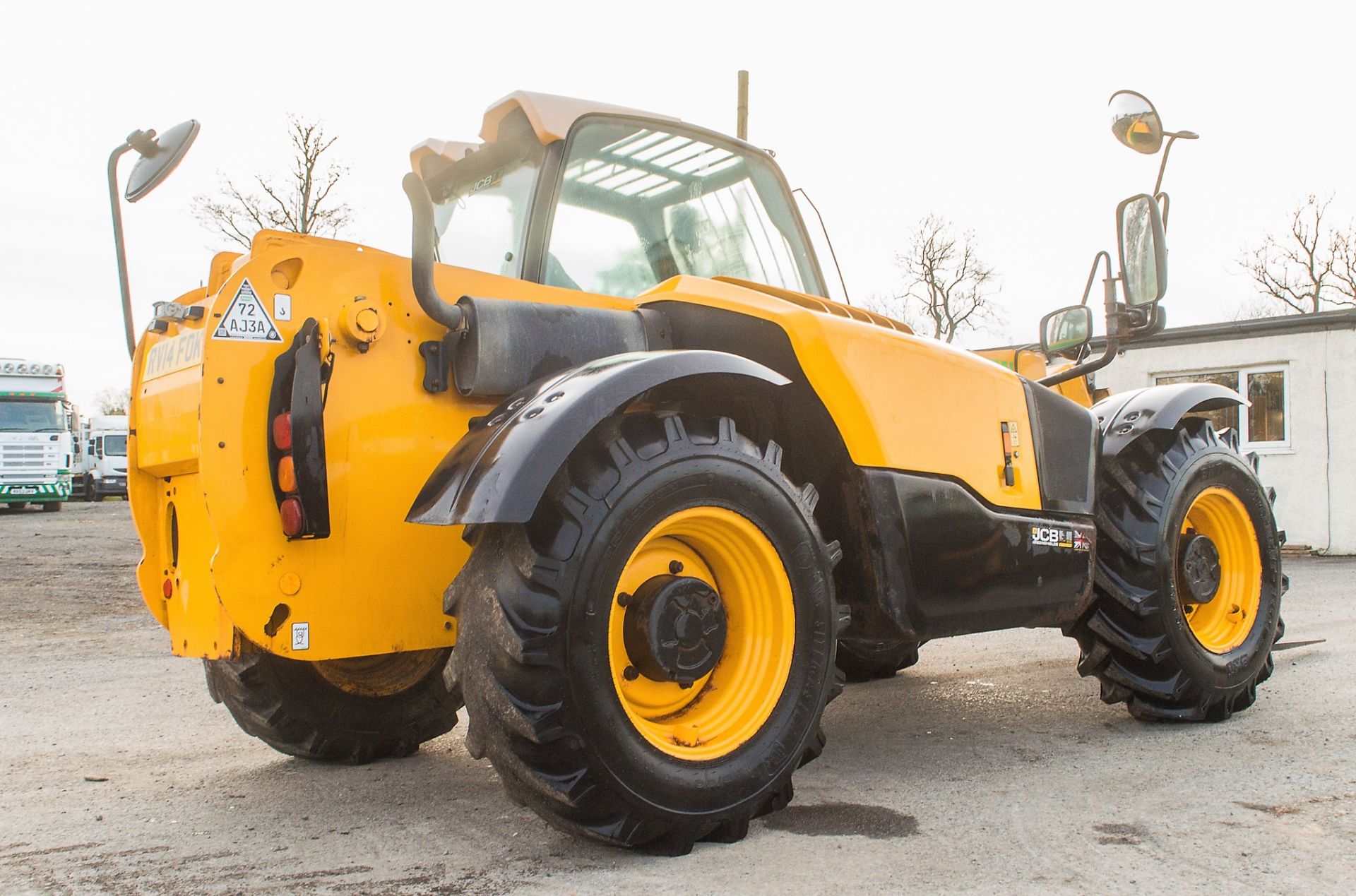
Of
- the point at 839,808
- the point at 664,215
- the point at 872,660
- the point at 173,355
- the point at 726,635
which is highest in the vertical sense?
the point at 664,215

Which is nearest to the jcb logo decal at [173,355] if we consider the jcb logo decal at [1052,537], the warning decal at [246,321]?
the warning decal at [246,321]

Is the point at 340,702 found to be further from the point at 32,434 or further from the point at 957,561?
the point at 32,434

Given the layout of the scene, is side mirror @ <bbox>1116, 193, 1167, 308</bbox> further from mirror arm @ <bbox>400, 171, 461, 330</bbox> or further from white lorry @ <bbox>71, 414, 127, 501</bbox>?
white lorry @ <bbox>71, 414, 127, 501</bbox>

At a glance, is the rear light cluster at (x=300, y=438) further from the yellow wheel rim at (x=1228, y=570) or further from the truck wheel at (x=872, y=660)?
the yellow wheel rim at (x=1228, y=570)

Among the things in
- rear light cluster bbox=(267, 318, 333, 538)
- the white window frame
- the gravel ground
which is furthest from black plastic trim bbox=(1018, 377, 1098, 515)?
the white window frame

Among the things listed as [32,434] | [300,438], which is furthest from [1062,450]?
[32,434]

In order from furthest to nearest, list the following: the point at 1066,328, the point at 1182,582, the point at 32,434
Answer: the point at 32,434
the point at 1066,328
the point at 1182,582

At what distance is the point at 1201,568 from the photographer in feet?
14.9

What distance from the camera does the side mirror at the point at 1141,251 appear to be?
4.16 metres

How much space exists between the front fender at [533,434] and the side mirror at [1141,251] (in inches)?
77.5

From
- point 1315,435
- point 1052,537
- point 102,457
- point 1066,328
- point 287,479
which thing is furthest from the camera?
point 102,457

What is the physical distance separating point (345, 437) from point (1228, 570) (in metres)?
3.91

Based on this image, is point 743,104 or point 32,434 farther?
point 32,434

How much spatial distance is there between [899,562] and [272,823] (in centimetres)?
207
